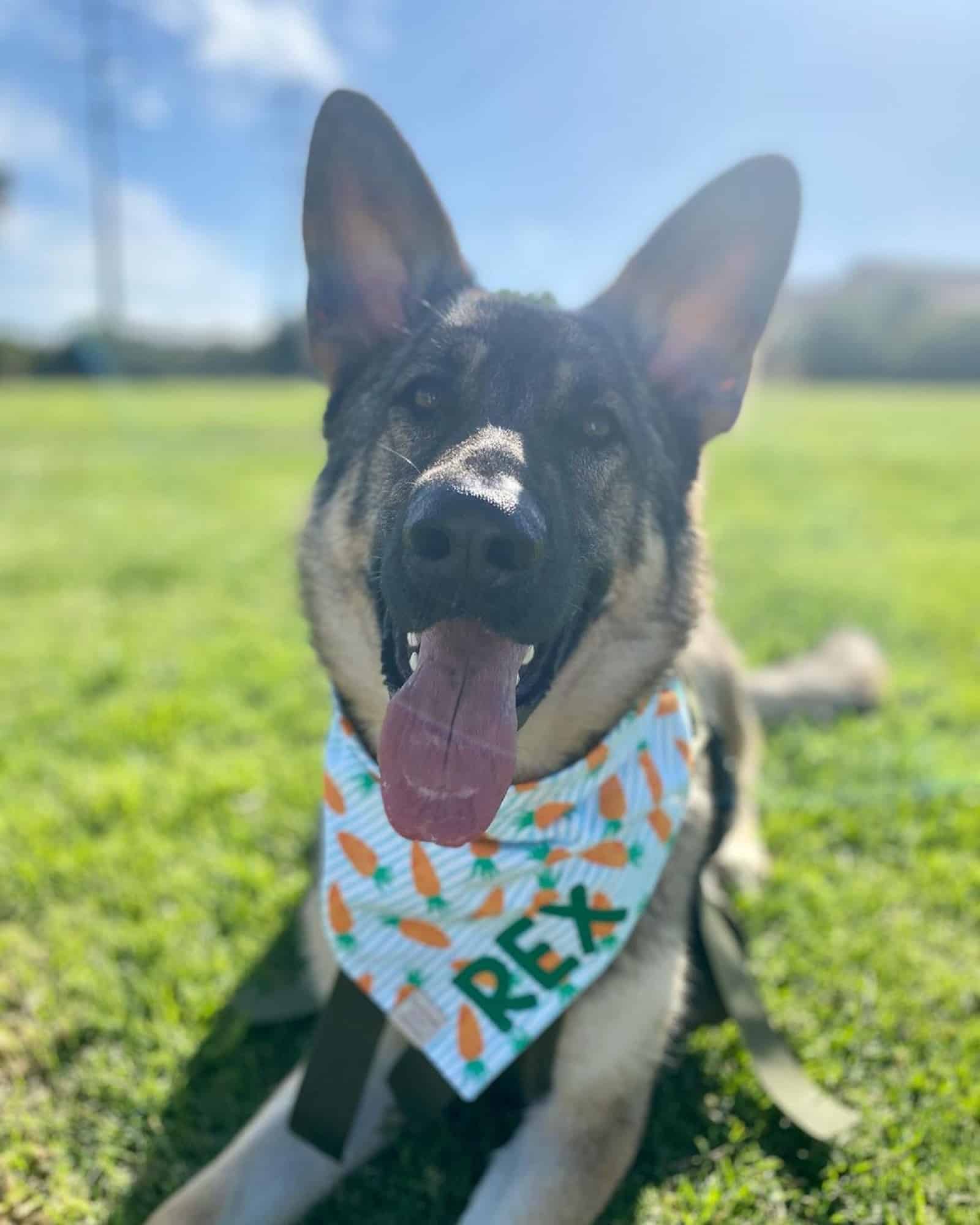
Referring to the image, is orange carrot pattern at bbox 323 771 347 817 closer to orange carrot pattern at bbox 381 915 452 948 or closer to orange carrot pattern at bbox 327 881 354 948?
orange carrot pattern at bbox 327 881 354 948

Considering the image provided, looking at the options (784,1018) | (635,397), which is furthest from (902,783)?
(635,397)

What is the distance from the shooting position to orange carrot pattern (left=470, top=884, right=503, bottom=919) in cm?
262

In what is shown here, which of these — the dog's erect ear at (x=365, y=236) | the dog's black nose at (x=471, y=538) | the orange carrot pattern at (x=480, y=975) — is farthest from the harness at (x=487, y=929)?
the dog's erect ear at (x=365, y=236)

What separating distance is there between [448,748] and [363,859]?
0.64m

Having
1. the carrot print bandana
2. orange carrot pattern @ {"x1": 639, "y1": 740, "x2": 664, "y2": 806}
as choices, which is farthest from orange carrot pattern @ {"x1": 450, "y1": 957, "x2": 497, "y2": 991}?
orange carrot pattern @ {"x1": 639, "y1": 740, "x2": 664, "y2": 806}

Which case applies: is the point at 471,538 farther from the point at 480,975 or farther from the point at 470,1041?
the point at 470,1041

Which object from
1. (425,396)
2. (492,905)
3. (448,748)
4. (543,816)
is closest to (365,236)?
(425,396)

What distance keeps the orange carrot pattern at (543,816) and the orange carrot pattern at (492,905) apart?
207 mm

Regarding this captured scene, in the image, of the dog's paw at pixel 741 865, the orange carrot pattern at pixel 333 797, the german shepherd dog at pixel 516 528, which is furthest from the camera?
the dog's paw at pixel 741 865

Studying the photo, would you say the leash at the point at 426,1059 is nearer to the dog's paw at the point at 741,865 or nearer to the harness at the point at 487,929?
the harness at the point at 487,929

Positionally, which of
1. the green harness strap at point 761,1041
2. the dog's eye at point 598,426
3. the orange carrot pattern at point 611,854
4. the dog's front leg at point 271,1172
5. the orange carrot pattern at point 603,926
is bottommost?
the dog's front leg at point 271,1172

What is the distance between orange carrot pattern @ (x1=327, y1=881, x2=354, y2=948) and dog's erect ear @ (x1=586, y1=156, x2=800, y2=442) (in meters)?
1.91

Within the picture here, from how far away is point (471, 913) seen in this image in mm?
2639

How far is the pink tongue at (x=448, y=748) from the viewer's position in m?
2.27
